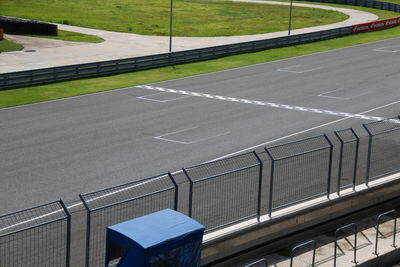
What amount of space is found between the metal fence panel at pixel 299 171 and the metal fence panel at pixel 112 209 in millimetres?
3325

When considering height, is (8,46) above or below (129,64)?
below

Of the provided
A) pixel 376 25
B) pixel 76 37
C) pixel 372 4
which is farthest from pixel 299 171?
pixel 372 4

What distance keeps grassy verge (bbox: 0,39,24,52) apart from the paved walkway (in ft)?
2.03

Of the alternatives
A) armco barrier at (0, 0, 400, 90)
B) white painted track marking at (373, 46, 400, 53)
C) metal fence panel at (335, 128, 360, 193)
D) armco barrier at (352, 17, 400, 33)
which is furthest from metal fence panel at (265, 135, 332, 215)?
armco barrier at (352, 17, 400, 33)

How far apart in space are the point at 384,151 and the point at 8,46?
128ft


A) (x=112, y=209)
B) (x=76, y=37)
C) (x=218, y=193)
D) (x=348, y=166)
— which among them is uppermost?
(x=112, y=209)

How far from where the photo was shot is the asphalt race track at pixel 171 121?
25328 mm

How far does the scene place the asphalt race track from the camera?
2533cm

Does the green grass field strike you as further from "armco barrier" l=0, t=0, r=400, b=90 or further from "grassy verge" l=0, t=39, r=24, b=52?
"grassy verge" l=0, t=39, r=24, b=52

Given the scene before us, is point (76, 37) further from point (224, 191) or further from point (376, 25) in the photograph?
point (224, 191)

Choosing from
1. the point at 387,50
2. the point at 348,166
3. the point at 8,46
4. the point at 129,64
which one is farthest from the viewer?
the point at 387,50

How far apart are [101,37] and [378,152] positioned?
1759 inches

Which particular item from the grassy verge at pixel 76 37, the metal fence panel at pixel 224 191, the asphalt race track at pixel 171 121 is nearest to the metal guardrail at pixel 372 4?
the grassy verge at pixel 76 37

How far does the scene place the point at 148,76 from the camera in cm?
4441
